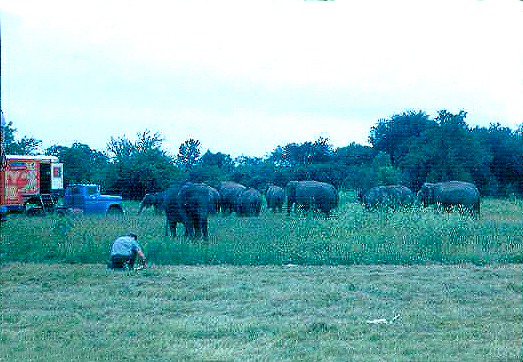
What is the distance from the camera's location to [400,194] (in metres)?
17.7

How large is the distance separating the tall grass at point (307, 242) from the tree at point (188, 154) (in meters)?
1.48

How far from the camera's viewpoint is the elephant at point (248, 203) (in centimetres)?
1779

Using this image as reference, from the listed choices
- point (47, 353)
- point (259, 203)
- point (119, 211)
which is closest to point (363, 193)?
point (259, 203)

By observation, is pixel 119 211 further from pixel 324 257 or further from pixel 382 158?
pixel 324 257

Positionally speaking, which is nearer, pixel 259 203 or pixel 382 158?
pixel 382 158

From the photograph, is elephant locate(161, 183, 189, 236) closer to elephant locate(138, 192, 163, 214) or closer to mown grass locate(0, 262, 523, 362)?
elephant locate(138, 192, 163, 214)

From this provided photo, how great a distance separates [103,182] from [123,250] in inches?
107

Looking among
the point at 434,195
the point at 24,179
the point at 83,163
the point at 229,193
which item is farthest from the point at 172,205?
the point at 434,195

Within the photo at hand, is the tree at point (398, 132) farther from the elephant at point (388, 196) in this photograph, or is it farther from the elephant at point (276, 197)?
the elephant at point (276, 197)

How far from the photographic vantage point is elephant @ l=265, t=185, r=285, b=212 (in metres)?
21.4

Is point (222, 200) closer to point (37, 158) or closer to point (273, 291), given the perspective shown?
point (37, 158)

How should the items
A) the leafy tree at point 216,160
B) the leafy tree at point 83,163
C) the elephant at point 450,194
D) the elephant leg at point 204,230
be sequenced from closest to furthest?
the elephant leg at point 204,230 < the leafy tree at point 83,163 < the leafy tree at point 216,160 < the elephant at point 450,194

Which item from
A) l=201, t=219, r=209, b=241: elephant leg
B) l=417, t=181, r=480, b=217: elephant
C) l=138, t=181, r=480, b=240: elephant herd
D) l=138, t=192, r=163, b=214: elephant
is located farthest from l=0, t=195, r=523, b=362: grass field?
l=417, t=181, r=480, b=217: elephant

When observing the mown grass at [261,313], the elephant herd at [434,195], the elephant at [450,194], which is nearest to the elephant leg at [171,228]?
the mown grass at [261,313]
